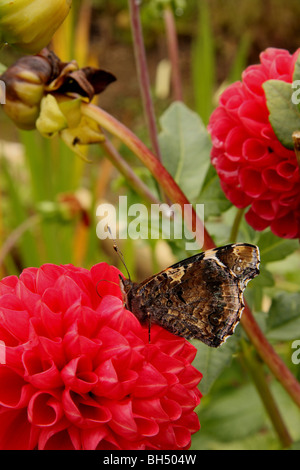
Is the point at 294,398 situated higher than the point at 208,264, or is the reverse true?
the point at 208,264

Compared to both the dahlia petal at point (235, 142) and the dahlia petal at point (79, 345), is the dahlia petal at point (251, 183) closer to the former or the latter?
the dahlia petal at point (235, 142)

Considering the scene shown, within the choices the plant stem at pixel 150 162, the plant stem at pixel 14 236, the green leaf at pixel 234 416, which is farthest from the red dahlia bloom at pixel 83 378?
the plant stem at pixel 14 236

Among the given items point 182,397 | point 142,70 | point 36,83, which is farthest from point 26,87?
point 182,397

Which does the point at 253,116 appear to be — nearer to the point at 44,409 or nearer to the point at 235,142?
the point at 235,142

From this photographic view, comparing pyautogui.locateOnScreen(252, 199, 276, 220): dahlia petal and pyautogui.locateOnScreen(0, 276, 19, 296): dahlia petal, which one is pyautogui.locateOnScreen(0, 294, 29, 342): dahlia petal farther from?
pyautogui.locateOnScreen(252, 199, 276, 220): dahlia petal
